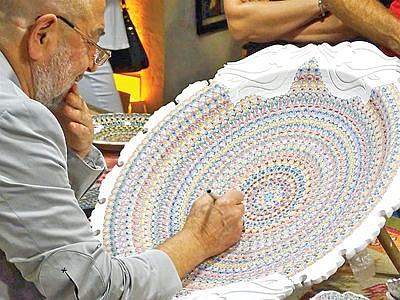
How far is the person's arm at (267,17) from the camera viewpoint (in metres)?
2.00

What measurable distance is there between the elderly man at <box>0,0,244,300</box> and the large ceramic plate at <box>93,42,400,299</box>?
0.15 meters

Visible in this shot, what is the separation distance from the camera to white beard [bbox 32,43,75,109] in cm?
103

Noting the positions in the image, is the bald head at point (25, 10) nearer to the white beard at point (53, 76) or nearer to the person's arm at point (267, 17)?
the white beard at point (53, 76)

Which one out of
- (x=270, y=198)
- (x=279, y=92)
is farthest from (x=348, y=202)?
(x=279, y=92)

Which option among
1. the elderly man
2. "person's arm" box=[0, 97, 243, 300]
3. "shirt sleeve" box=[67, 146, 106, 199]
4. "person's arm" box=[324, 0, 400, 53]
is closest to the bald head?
the elderly man

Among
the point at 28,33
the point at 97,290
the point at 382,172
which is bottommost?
the point at 97,290

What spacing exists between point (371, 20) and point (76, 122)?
882mm

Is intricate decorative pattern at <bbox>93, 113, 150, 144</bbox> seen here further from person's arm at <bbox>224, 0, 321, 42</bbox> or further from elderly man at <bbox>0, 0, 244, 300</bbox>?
elderly man at <bbox>0, 0, 244, 300</bbox>

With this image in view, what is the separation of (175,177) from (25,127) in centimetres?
47

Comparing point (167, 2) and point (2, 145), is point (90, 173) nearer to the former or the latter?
point (2, 145)

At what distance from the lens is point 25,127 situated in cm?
94

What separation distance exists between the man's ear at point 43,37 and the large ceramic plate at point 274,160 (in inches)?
14.4

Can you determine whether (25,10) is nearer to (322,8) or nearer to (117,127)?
(117,127)

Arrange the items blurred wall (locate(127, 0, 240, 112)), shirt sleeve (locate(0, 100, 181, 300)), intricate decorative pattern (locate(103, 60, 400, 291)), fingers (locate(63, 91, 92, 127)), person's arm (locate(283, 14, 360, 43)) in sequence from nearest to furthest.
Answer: shirt sleeve (locate(0, 100, 181, 300)), intricate decorative pattern (locate(103, 60, 400, 291)), fingers (locate(63, 91, 92, 127)), person's arm (locate(283, 14, 360, 43)), blurred wall (locate(127, 0, 240, 112))
